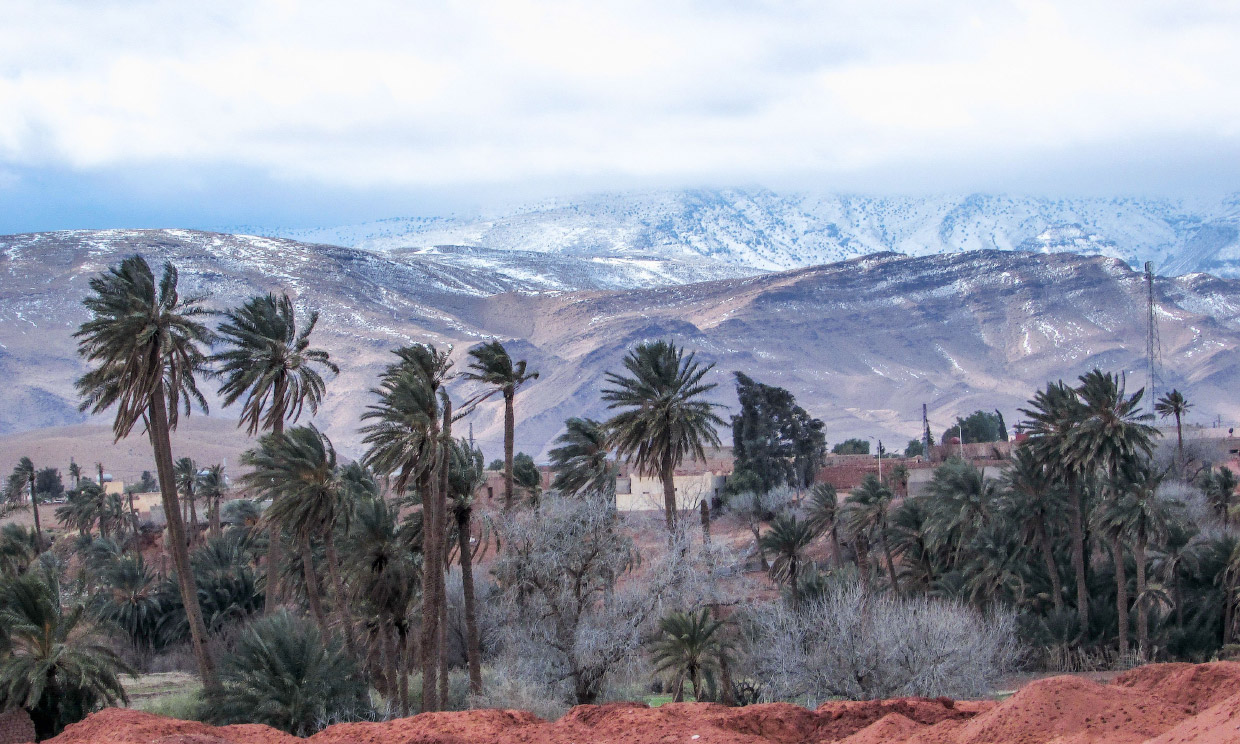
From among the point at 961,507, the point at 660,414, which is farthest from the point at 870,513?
the point at 660,414

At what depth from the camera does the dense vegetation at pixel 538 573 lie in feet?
107

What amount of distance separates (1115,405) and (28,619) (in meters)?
40.3

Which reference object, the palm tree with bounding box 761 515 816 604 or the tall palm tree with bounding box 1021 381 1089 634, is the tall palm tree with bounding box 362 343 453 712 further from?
the tall palm tree with bounding box 1021 381 1089 634

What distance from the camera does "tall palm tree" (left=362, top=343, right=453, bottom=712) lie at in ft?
106

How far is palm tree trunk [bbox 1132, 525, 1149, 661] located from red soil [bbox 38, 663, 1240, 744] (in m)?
32.2

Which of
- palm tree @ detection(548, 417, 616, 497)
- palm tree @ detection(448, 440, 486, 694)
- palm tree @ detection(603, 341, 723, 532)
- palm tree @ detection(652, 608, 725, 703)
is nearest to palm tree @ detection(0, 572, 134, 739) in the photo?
palm tree @ detection(448, 440, 486, 694)

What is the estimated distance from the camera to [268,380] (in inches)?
1513

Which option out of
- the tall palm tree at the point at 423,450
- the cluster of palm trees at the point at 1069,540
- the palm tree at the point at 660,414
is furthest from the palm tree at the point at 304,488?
the cluster of palm trees at the point at 1069,540

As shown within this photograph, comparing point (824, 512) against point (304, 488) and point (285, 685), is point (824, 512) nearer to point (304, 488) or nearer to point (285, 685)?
point (304, 488)

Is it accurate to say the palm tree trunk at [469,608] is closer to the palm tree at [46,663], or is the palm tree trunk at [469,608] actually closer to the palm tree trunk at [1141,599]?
the palm tree at [46,663]

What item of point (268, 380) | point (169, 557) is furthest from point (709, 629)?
point (169, 557)

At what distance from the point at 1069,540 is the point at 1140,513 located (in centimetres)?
891

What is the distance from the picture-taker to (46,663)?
93.0 feet

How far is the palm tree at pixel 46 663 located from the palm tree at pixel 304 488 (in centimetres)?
690
